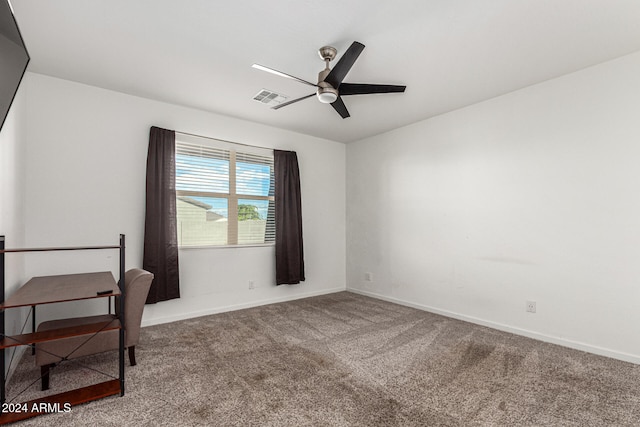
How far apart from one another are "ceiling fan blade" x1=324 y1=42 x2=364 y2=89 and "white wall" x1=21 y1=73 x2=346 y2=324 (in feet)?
7.17

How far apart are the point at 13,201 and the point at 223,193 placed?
2.08 meters

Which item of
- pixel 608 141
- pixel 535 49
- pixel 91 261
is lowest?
pixel 91 261

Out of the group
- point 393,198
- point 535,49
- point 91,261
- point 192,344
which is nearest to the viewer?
point 535,49

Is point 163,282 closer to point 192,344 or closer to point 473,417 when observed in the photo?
point 192,344

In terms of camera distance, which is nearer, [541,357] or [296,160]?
[541,357]

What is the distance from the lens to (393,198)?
15.5 feet

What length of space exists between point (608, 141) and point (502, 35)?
4.86 ft

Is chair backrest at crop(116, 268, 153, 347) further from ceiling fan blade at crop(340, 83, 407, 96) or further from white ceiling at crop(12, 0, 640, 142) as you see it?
ceiling fan blade at crop(340, 83, 407, 96)

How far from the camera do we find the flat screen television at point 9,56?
138 cm

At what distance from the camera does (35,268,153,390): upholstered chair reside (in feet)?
6.83

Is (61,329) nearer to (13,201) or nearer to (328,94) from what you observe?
(13,201)

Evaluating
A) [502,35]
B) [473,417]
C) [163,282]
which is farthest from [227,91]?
[473,417]

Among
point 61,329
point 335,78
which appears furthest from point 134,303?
point 335,78

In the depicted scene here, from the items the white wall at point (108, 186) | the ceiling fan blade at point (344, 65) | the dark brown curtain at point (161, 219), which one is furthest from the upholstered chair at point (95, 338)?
the ceiling fan blade at point (344, 65)
